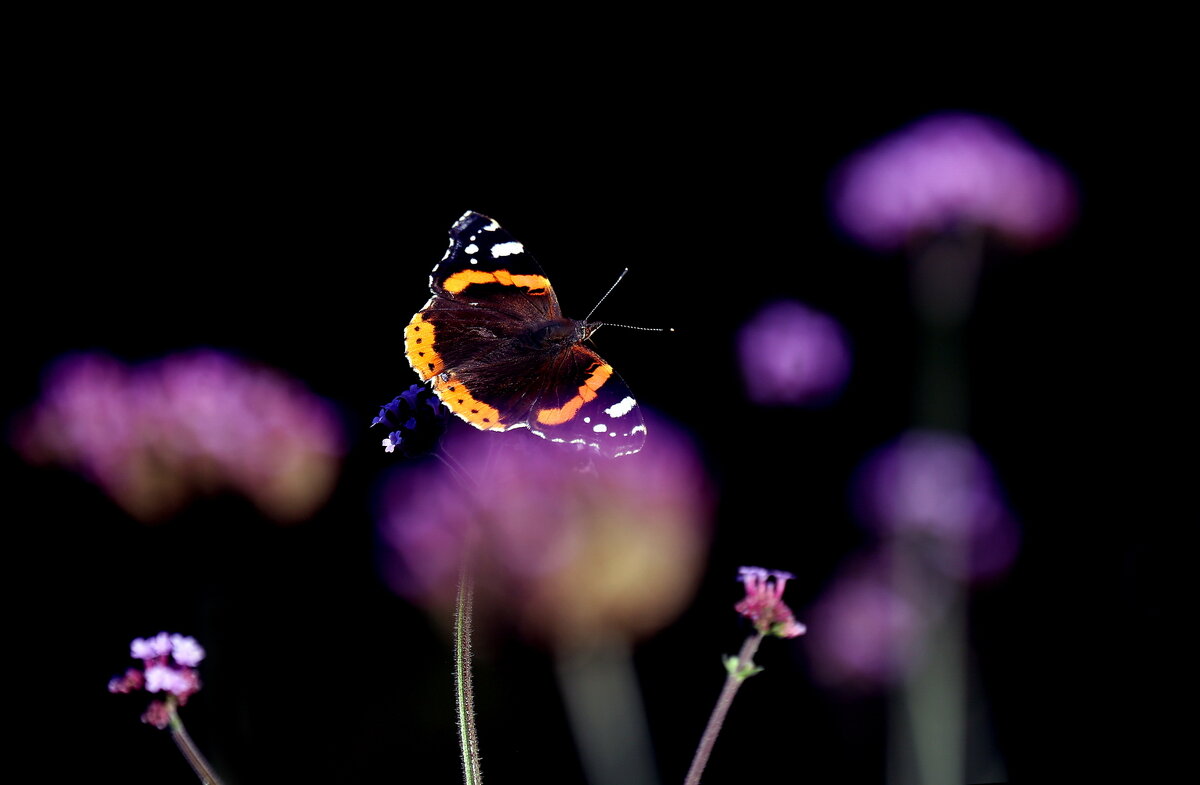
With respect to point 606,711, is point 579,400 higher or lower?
higher

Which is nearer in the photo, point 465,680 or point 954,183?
point 465,680

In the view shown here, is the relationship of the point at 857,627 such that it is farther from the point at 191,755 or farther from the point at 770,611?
the point at 191,755

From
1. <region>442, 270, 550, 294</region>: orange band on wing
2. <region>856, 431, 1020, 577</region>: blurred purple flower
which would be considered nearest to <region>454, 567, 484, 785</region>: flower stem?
<region>442, 270, 550, 294</region>: orange band on wing

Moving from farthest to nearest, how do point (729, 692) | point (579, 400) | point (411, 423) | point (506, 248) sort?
1. point (506, 248)
2. point (579, 400)
3. point (411, 423)
4. point (729, 692)

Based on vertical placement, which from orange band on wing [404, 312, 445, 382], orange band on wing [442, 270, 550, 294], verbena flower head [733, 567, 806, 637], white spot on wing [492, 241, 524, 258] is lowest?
verbena flower head [733, 567, 806, 637]

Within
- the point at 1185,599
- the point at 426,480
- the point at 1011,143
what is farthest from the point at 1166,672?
the point at 426,480

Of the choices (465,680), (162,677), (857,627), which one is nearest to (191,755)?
(162,677)

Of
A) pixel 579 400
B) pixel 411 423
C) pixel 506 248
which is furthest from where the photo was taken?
pixel 506 248

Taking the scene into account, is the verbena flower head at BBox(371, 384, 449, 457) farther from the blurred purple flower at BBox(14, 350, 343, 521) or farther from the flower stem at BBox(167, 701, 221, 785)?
the blurred purple flower at BBox(14, 350, 343, 521)
